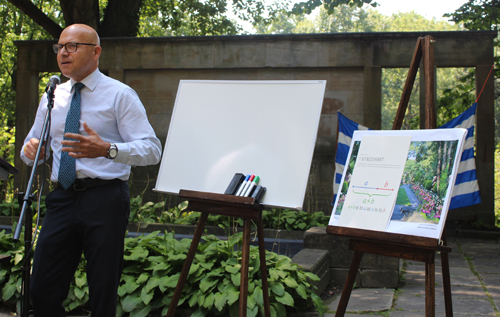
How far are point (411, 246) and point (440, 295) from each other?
268cm

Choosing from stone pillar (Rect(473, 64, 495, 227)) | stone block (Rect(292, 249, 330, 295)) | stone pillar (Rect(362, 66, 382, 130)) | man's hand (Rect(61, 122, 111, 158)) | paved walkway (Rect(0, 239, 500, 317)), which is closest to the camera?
man's hand (Rect(61, 122, 111, 158))

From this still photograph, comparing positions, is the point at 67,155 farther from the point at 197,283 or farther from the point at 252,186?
the point at 197,283

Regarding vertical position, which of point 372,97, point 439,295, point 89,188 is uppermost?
point 372,97

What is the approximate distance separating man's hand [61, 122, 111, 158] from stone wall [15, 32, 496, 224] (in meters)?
7.29

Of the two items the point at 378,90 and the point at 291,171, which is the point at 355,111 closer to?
the point at 378,90

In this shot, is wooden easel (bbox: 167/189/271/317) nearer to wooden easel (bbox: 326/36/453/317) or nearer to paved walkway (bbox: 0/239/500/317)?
wooden easel (bbox: 326/36/453/317)

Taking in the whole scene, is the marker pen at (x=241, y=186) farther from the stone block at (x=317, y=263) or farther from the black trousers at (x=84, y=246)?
the stone block at (x=317, y=263)

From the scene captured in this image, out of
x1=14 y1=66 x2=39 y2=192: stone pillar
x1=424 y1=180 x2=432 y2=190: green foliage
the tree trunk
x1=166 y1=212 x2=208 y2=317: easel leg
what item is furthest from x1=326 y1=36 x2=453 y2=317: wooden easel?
x1=14 y1=66 x2=39 y2=192: stone pillar

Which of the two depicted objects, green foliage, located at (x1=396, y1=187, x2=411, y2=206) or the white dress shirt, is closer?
the white dress shirt

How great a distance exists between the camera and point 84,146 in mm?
2457

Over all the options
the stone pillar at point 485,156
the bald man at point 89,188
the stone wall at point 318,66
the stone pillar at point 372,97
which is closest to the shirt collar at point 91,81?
the bald man at point 89,188

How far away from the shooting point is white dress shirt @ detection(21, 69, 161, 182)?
2.74 meters

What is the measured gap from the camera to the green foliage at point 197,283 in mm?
3881

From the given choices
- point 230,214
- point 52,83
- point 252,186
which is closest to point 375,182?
point 252,186
